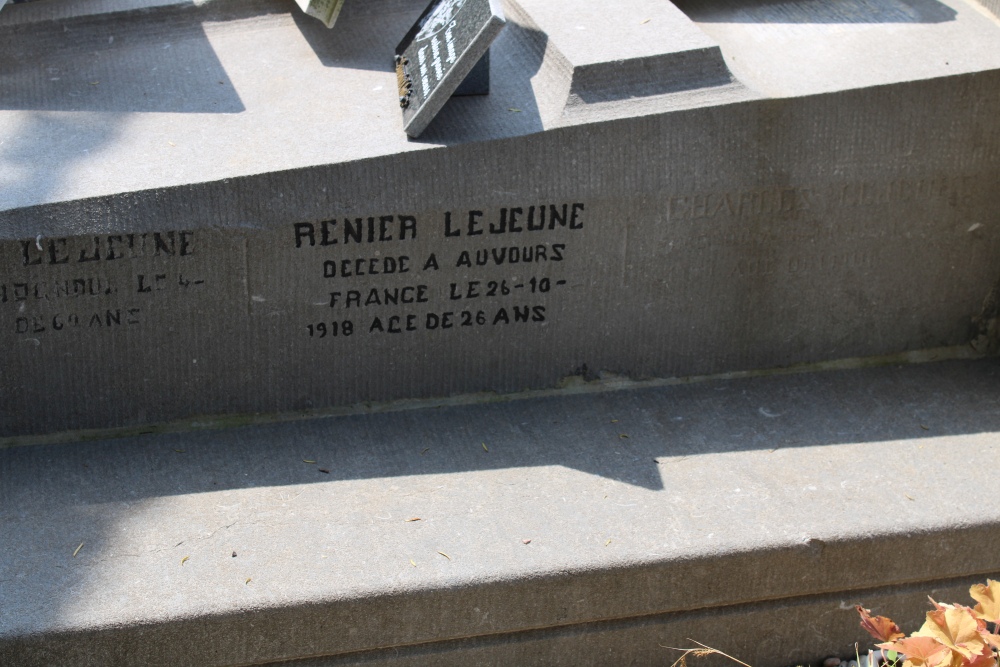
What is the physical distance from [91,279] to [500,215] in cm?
117

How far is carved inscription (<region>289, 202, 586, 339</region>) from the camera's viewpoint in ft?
10.4

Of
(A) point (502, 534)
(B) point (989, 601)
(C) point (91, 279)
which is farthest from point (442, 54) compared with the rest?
(B) point (989, 601)

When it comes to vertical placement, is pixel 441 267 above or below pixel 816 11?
below

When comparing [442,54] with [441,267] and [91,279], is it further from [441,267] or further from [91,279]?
[91,279]

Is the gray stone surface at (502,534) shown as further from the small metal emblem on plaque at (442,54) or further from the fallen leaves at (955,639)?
the fallen leaves at (955,639)

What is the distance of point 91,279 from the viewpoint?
10.0ft

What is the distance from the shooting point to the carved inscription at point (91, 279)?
300 centimetres

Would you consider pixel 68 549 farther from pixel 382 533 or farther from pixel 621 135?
pixel 621 135

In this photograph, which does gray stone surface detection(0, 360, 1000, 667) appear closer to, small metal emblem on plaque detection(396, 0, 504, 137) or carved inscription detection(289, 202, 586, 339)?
carved inscription detection(289, 202, 586, 339)

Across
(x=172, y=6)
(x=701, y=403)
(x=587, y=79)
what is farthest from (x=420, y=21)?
(x=701, y=403)

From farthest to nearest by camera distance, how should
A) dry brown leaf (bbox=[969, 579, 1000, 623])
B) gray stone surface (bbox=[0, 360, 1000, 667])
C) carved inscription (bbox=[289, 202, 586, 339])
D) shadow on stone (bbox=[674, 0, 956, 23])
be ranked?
shadow on stone (bbox=[674, 0, 956, 23]) → carved inscription (bbox=[289, 202, 586, 339]) → gray stone surface (bbox=[0, 360, 1000, 667]) → dry brown leaf (bbox=[969, 579, 1000, 623])

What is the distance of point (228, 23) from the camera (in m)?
3.99

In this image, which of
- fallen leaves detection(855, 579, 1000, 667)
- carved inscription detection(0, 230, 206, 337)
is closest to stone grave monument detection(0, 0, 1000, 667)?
carved inscription detection(0, 230, 206, 337)

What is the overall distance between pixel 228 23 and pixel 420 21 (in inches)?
33.0
